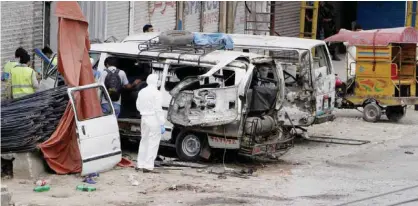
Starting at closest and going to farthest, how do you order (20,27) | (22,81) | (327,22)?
(22,81) < (20,27) < (327,22)

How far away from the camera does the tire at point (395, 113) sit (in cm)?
2045

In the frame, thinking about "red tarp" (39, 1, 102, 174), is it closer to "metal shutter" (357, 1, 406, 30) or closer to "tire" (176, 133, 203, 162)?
"tire" (176, 133, 203, 162)

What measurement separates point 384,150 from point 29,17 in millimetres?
7464

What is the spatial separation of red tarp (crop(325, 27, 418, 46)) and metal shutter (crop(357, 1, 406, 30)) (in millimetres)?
11751

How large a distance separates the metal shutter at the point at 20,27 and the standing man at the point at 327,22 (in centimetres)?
1371

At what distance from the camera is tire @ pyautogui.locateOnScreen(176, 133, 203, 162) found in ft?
47.3

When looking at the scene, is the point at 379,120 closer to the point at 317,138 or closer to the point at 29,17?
the point at 317,138

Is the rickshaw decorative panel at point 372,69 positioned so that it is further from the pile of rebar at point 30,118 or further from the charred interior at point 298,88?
the pile of rebar at point 30,118

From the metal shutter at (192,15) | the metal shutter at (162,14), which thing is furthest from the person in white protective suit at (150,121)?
the metal shutter at (192,15)

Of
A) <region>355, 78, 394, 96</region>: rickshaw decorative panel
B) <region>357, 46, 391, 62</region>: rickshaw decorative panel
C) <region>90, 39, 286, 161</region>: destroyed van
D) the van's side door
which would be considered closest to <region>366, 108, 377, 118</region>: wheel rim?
<region>355, 78, 394, 96</region>: rickshaw decorative panel

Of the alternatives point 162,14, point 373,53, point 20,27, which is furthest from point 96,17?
point 373,53

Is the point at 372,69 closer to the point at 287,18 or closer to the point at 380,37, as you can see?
the point at 380,37

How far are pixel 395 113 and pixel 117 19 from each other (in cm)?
678

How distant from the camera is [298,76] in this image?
16.3 metres
